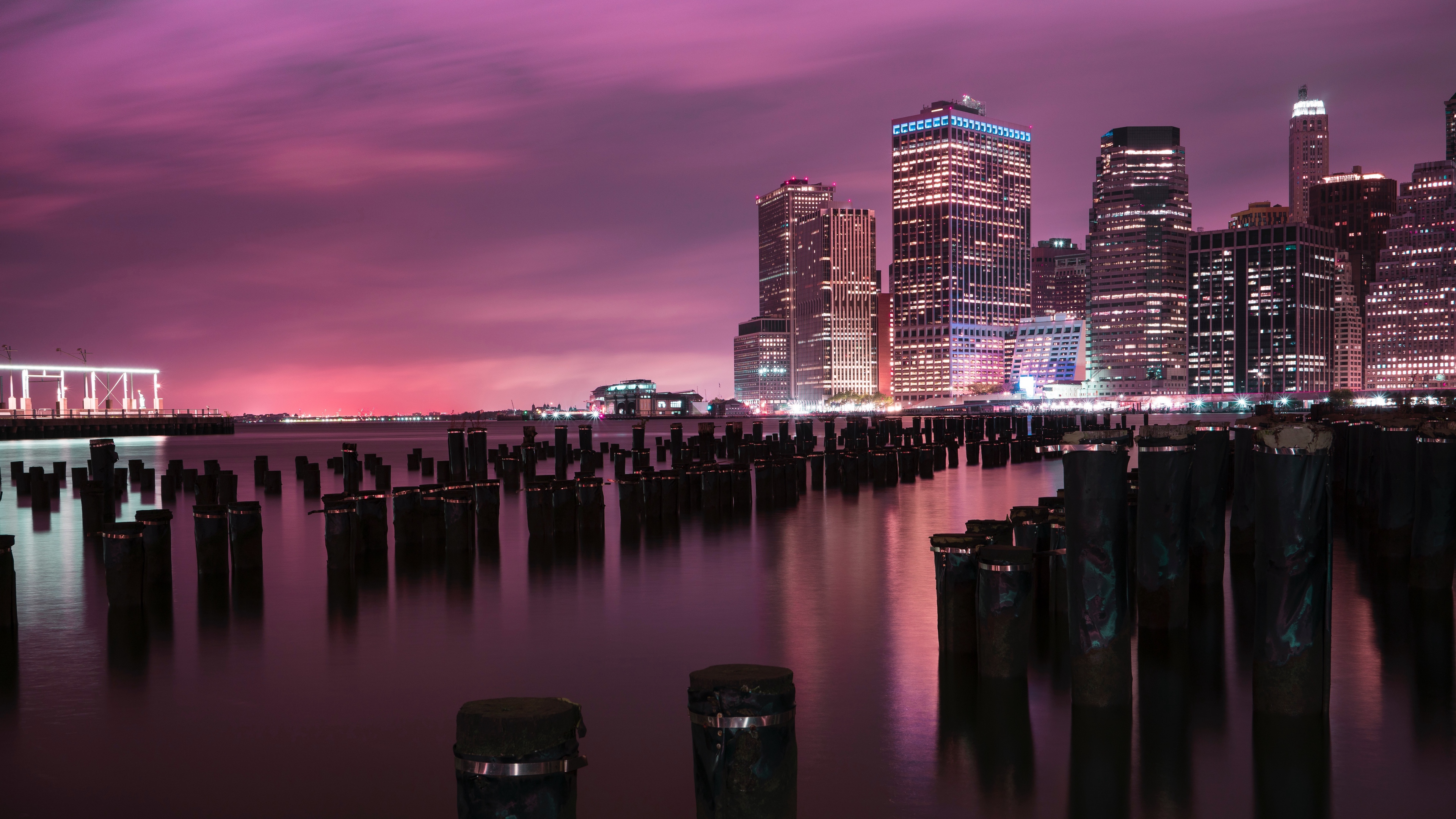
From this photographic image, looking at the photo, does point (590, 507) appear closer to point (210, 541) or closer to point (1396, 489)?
point (210, 541)

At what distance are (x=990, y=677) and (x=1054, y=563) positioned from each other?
303 cm

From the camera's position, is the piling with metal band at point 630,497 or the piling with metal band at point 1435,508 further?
the piling with metal band at point 630,497

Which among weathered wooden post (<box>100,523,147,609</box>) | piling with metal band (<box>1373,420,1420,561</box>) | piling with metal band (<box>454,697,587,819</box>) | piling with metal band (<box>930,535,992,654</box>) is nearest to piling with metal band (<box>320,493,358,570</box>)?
weathered wooden post (<box>100,523,147,609</box>)

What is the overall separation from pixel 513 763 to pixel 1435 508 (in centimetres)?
1344

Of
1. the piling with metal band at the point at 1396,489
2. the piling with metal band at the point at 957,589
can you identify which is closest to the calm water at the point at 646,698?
the piling with metal band at the point at 957,589

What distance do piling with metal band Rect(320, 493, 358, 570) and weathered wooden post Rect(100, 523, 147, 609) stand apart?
10.4 ft

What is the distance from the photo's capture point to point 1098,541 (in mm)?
8219

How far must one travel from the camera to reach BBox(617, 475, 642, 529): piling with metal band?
2380 centimetres

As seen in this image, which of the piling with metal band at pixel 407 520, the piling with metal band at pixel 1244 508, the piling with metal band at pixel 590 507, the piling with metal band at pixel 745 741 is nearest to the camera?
the piling with metal band at pixel 745 741

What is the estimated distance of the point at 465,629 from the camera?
43.1ft

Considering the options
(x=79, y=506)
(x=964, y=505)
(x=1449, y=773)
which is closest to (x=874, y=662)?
(x=1449, y=773)

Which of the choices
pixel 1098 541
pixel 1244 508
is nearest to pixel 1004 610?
pixel 1098 541

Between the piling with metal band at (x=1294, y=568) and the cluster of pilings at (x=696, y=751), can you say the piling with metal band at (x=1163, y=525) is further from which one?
the cluster of pilings at (x=696, y=751)

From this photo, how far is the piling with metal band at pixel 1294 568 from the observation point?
26.0 ft
